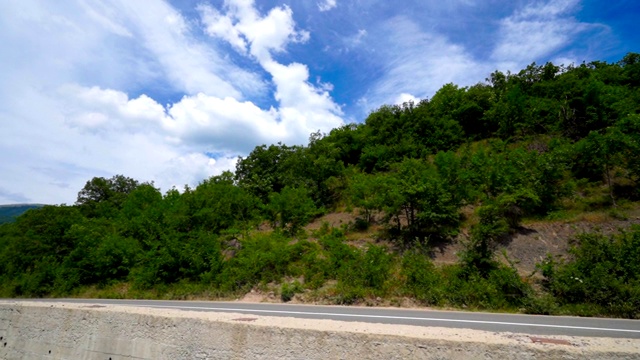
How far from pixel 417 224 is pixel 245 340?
65.2 feet

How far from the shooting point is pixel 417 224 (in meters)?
23.1

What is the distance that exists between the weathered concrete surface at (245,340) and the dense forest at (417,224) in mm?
10733

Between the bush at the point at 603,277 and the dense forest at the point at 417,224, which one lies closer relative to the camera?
the bush at the point at 603,277

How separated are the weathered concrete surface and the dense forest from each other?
10733mm

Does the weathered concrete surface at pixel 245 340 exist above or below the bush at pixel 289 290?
above

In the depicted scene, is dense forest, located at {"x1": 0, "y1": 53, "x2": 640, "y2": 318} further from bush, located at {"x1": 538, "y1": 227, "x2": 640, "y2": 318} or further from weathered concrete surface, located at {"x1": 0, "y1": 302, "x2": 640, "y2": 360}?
weathered concrete surface, located at {"x1": 0, "y1": 302, "x2": 640, "y2": 360}

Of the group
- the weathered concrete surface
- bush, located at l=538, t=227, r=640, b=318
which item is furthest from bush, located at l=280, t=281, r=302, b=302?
bush, located at l=538, t=227, r=640, b=318

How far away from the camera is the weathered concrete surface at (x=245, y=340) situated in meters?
3.54

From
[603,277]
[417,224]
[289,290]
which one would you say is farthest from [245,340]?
[417,224]

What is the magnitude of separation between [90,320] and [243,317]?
3.64m

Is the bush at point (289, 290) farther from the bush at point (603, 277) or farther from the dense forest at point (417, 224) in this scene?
the bush at point (603, 277)

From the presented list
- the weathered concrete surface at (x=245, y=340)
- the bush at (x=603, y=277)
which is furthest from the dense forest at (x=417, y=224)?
the weathered concrete surface at (x=245, y=340)

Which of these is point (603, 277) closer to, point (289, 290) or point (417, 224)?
point (417, 224)

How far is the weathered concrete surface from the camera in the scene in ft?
11.6
